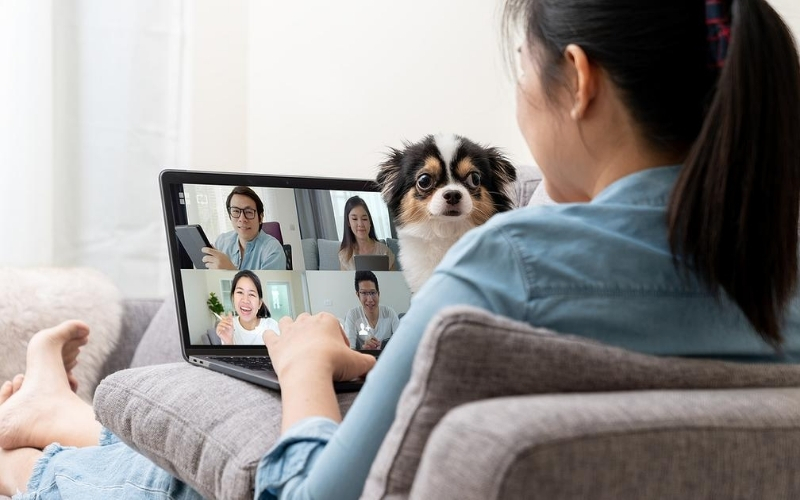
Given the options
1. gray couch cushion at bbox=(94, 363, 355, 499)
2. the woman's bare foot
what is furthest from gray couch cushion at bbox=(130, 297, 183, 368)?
gray couch cushion at bbox=(94, 363, 355, 499)

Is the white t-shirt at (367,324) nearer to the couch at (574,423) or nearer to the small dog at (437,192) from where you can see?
the small dog at (437,192)

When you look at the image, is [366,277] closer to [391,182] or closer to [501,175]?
[391,182]

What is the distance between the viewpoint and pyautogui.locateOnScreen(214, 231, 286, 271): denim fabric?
1314mm

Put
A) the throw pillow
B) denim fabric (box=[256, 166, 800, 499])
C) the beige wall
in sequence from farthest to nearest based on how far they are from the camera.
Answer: the beige wall
the throw pillow
denim fabric (box=[256, 166, 800, 499])

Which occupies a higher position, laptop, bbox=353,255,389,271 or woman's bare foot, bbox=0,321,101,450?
laptop, bbox=353,255,389,271

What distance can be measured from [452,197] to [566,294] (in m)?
0.70

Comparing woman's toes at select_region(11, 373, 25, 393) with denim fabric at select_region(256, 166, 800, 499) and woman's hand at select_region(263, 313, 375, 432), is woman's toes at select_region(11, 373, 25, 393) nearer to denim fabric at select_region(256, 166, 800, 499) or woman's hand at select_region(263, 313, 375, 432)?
woman's hand at select_region(263, 313, 375, 432)

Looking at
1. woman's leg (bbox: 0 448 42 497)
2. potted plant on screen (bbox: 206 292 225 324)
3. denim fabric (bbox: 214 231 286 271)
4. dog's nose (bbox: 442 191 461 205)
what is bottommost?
woman's leg (bbox: 0 448 42 497)

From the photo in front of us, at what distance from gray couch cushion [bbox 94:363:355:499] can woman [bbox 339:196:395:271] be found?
0.98ft

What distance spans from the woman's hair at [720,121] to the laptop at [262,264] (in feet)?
2.05

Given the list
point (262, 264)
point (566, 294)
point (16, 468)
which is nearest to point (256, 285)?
point (262, 264)

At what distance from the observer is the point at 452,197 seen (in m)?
1.39

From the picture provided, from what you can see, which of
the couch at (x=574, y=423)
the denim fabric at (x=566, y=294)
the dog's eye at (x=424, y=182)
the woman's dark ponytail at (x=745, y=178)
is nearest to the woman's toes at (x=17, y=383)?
the dog's eye at (x=424, y=182)

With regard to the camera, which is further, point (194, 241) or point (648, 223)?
point (194, 241)
